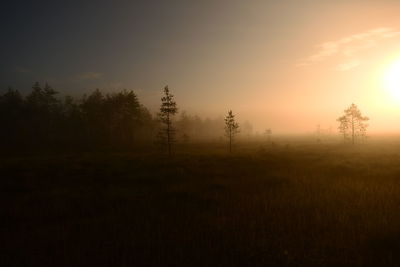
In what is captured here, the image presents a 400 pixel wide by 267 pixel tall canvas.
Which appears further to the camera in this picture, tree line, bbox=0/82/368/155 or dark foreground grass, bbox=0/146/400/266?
tree line, bbox=0/82/368/155

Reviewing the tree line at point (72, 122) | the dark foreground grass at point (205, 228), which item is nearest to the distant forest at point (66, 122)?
the tree line at point (72, 122)

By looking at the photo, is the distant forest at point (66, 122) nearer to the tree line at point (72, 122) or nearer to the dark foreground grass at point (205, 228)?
the tree line at point (72, 122)

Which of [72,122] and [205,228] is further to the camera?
[72,122]

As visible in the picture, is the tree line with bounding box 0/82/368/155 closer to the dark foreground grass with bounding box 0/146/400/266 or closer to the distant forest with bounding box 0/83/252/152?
the distant forest with bounding box 0/83/252/152

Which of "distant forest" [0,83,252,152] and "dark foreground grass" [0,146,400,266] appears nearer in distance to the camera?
"dark foreground grass" [0,146,400,266]

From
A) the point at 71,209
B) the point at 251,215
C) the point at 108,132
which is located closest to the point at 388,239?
the point at 251,215

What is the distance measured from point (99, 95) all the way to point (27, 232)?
9110 centimetres

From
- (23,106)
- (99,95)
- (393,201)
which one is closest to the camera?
(393,201)

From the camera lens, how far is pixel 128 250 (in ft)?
23.3

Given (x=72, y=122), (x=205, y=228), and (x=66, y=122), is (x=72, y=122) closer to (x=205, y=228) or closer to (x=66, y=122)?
(x=66, y=122)

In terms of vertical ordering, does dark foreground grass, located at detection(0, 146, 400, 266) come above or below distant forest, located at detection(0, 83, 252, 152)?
below

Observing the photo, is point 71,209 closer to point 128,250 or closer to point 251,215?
point 128,250

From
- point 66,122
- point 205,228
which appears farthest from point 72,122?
point 205,228

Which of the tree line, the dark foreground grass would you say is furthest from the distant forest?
the dark foreground grass
